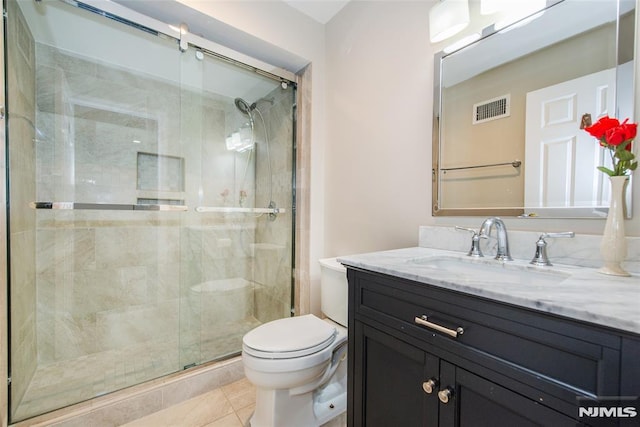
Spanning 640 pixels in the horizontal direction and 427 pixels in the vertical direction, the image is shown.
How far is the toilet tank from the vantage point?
1.49 meters

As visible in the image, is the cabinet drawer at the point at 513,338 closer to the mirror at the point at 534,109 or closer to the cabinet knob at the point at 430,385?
the cabinet knob at the point at 430,385

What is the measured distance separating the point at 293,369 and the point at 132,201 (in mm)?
1812

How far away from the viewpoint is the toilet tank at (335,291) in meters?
1.49

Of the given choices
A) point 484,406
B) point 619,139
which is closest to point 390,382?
point 484,406

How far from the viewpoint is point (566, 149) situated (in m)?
0.99

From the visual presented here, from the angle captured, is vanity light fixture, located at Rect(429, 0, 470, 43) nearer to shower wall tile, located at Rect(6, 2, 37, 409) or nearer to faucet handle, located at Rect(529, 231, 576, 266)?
faucet handle, located at Rect(529, 231, 576, 266)

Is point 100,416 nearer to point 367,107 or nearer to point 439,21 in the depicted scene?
point 367,107

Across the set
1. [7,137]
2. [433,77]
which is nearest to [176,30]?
[7,137]

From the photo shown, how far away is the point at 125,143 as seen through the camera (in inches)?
81.7

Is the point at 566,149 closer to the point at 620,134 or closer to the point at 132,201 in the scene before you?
the point at 620,134

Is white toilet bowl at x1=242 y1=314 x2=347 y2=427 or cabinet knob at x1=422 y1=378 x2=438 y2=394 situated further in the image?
white toilet bowl at x1=242 y1=314 x2=347 y2=427

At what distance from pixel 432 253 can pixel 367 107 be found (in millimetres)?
1009

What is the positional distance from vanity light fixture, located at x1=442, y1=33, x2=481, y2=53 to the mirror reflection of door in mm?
383

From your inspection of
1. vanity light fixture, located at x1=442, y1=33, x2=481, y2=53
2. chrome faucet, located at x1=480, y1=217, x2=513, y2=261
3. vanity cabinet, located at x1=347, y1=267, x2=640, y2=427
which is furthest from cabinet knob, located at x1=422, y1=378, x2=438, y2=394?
vanity light fixture, located at x1=442, y1=33, x2=481, y2=53
